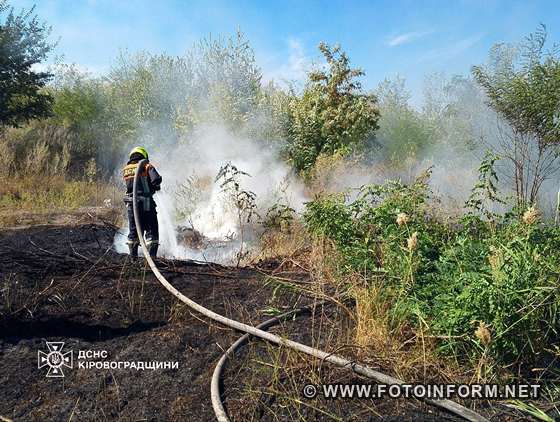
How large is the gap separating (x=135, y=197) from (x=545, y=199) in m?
7.43

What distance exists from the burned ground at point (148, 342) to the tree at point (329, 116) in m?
7.72

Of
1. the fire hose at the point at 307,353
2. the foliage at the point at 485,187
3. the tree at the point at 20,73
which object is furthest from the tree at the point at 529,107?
the tree at the point at 20,73

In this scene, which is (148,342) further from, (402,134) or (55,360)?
(402,134)

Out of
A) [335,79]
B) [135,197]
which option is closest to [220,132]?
[335,79]

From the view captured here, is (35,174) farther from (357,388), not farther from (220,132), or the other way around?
(357,388)

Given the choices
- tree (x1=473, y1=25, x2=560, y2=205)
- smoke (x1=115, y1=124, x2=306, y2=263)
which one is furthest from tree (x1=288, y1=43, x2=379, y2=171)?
tree (x1=473, y1=25, x2=560, y2=205)

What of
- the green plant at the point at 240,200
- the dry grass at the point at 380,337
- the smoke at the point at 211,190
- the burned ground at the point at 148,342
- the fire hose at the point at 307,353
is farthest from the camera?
the smoke at the point at 211,190

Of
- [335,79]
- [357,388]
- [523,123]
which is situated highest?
[335,79]

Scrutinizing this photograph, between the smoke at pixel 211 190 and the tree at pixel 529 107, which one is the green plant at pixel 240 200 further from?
the tree at pixel 529 107

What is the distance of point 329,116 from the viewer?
40.4 ft

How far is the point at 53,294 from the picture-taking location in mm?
3992

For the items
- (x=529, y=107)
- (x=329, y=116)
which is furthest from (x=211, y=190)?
(x=529, y=107)

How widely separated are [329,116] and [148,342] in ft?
32.5

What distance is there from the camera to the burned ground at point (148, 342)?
2.56 meters
